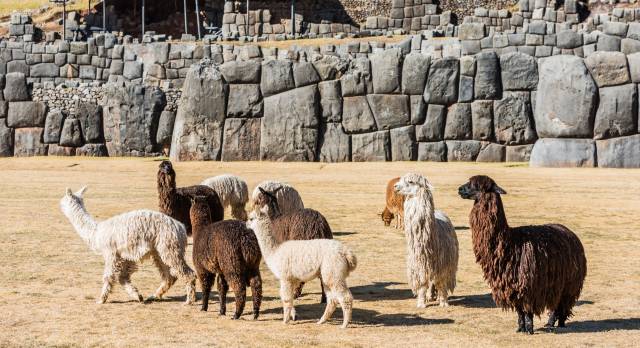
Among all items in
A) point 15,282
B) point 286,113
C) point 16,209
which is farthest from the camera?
point 286,113

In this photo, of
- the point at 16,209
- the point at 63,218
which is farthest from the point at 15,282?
the point at 16,209

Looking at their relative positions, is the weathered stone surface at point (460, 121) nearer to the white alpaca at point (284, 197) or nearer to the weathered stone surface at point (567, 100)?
the weathered stone surface at point (567, 100)

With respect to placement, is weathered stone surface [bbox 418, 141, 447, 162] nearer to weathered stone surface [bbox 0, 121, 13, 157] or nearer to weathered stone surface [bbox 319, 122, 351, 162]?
weathered stone surface [bbox 319, 122, 351, 162]

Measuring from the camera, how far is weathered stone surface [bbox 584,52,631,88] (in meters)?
25.8

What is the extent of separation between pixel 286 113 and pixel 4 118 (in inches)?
365

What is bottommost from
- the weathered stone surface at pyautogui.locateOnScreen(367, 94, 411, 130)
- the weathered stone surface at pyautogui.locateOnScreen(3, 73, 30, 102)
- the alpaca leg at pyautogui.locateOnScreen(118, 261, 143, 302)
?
the alpaca leg at pyautogui.locateOnScreen(118, 261, 143, 302)

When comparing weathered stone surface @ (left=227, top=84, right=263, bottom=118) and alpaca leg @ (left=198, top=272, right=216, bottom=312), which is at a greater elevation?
weathered stone surface @ (left=227, top=84, right=263, bottom=118)

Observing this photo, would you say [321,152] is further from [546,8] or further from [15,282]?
[546,8]

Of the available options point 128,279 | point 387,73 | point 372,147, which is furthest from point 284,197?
point 387,73

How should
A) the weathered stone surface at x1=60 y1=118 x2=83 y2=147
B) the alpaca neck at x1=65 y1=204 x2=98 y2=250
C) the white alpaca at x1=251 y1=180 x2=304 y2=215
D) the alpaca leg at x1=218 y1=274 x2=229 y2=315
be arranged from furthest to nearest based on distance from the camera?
the weathered stone surface at x1=60 y1=118 x2=83 y2=147, the white alpaca at x1=251 y1=180 x2=304 y2=215, the alpaca neck at x1=65 y1=204 x2=98 y2=250, the alpaca leg at x1=218 y1=274 x2=229 y2=315

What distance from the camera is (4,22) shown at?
2266 inches

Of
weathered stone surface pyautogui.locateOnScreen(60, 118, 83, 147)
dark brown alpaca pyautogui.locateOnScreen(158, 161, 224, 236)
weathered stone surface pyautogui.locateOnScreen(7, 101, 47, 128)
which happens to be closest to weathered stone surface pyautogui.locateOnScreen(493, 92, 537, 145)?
weathered stone surface pyautogui.locateOnScreen(60, 118, 83, 147)

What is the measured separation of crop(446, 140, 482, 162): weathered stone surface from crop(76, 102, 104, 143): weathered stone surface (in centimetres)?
979

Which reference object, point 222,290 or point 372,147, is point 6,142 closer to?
point 372,147
